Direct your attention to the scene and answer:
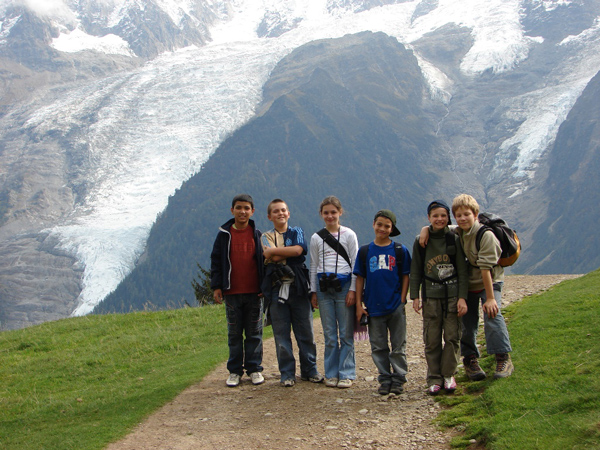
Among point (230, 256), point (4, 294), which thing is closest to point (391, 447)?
point (230, 256)

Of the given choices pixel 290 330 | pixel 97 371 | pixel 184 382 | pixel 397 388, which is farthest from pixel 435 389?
pixel 97 371

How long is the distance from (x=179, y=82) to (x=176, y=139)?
1417 inches

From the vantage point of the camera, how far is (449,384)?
745cm

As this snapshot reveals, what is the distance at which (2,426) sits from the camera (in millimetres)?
8203

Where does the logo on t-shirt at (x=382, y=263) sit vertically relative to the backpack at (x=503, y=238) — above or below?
below

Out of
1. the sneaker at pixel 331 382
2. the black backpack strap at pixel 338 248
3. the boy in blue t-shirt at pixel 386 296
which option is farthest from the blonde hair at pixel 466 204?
the sneaker at pixel 331 382

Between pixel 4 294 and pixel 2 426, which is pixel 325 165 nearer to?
pixel 4 294

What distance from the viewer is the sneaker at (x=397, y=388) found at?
7.68 meters

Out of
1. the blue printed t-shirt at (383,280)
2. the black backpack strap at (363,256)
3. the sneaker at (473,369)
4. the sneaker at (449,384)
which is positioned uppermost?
the black backpack strap at (363,256)

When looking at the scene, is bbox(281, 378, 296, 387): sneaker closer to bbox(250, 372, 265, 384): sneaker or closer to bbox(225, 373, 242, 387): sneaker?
bbox(250, 372, 265, 384): sneaker

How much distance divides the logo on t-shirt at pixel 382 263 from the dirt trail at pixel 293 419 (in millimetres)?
1743

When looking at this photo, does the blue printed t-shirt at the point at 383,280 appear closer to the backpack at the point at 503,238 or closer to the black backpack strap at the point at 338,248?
the black backpack strap at the point at 338,248

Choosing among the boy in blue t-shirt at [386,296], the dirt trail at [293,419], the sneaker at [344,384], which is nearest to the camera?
the dirt trail at [293,419]

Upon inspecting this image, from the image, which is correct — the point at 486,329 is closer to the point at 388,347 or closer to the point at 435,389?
the point at 435,389
